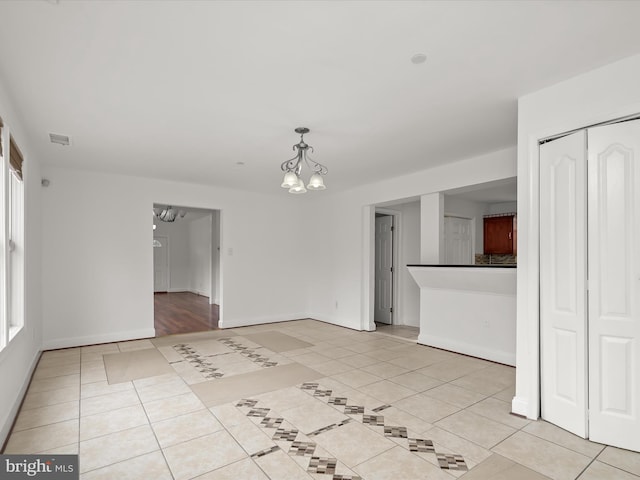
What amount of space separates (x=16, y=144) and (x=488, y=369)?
510 centimetres

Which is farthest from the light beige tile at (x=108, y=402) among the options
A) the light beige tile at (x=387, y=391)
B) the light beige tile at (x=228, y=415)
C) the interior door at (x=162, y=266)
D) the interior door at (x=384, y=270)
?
the interior door at (x=162, y=266)

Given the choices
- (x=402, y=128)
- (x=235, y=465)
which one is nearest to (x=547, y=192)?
(x=402, y=128)

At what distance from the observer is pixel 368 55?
2.29 m

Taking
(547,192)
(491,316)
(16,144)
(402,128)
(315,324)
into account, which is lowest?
(315,324)

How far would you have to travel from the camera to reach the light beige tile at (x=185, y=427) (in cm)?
250

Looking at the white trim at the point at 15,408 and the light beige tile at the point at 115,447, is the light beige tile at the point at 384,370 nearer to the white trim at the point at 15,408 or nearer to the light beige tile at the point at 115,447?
the light beige tile at the point at 115,447

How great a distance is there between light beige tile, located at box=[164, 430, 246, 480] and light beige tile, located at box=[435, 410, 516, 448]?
1505 millimetres

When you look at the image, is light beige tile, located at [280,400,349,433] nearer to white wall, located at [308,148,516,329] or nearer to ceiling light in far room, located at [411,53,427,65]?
ceiling light in far room, located at [411,53,427,65]

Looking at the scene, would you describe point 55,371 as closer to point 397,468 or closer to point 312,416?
point 312,416

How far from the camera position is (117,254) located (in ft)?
17.8

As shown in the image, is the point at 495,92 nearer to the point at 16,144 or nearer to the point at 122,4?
the point at 122,4

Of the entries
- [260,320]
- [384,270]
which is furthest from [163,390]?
[384,270]

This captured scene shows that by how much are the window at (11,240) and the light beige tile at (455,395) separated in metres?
3.46

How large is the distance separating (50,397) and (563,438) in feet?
13.6
